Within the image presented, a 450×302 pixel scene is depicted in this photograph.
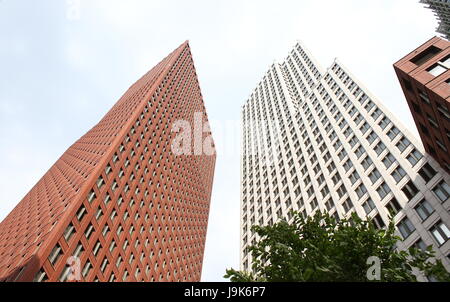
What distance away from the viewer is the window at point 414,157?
116 ft

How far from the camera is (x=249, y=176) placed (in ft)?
249

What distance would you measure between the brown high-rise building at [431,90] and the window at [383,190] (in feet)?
19.3

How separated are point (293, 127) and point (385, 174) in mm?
30713

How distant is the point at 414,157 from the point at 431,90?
12.6 metres

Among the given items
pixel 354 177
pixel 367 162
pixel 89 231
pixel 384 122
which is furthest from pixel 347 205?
pixel 89 231

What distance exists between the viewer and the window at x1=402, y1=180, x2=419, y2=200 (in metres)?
33.2

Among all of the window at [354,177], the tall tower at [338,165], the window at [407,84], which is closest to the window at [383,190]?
the tall tower at [338,165]

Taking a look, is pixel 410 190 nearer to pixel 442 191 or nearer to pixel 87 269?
pixel 442 191

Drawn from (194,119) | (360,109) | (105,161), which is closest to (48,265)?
(105,161)

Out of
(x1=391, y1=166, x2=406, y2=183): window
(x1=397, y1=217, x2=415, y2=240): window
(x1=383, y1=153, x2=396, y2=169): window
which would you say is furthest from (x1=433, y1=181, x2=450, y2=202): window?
(x1=383, y1=153, x2=396, y2=169): window

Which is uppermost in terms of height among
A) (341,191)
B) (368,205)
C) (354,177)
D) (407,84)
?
(407,84)

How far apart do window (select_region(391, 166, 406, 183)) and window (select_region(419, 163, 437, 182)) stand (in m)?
1.92

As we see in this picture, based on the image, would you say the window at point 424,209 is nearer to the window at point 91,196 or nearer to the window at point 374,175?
the window at point 374,175

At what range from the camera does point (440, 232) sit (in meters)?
28.3
